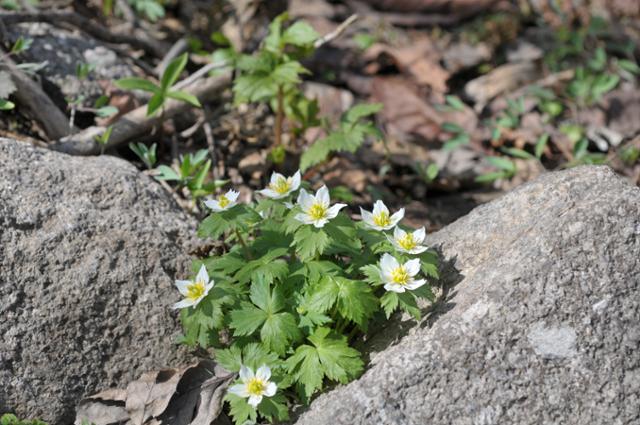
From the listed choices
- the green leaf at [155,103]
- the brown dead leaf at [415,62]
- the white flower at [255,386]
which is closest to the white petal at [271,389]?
the white flower at [255,386]

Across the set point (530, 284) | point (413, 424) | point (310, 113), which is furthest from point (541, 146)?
point (413, 424)

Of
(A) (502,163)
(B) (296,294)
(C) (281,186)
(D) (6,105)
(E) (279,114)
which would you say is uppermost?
(D) (6,105)

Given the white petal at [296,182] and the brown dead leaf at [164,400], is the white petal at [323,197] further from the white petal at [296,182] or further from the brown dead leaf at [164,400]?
the brown dead leaf at [164,400]

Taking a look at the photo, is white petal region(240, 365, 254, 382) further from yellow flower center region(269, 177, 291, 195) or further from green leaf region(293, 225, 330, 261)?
yellow flower center region(269, 177, 291, 195)

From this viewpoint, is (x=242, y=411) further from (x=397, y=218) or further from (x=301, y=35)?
(x=301, y=35)

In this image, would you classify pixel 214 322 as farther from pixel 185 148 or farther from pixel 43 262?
pixel 185 148

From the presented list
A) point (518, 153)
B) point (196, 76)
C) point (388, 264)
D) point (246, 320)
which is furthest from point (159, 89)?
point (518, 153)

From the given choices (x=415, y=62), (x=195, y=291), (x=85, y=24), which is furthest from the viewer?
(x=415, y=62)
